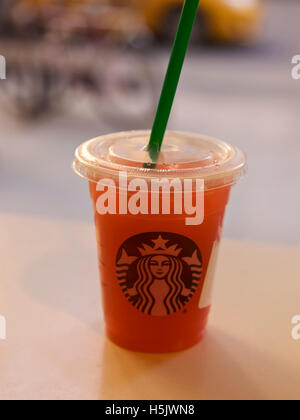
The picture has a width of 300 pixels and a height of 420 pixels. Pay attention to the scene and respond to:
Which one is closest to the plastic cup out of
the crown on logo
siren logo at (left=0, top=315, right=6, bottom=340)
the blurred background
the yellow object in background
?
the crown on logo

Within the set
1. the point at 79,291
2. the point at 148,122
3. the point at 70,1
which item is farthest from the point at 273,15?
the point at 79,291

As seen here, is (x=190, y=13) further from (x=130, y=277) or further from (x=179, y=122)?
(x=179, y=122)

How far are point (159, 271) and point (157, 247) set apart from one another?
0.12 ft

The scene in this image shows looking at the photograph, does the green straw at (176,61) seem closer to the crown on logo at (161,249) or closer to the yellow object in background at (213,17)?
the crown on logo at (161,249)

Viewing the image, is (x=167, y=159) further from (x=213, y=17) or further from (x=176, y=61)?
(x=213, y=17)

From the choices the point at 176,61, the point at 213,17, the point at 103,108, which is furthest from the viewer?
the point at 213,17

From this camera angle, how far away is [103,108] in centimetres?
386

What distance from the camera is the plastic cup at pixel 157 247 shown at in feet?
2.34

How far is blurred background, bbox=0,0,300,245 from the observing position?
8.61ft

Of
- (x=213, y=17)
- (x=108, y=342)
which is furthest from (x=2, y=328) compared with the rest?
(x=213, y=17)

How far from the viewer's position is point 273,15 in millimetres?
8625

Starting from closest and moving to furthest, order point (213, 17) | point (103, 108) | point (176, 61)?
point (176, 61)
point (103, 108)
point (213, 17)

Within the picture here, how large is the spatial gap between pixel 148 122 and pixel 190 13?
9.58ft

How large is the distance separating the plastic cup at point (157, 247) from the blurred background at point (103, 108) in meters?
1.45
